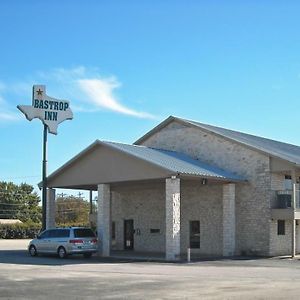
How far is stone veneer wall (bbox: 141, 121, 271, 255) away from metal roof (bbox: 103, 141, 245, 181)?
68 cm

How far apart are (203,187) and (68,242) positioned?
30.9 feet

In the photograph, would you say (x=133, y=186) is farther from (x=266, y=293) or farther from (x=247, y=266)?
(x=266, y=293)

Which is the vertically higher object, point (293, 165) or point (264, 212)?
point (293, 165)

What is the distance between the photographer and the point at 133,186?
37875mm

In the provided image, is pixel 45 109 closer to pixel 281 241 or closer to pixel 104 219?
pixel 104 219

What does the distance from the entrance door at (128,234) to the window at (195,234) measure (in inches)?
203

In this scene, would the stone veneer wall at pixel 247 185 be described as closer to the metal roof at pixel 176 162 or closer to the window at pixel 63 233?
the metal roof at pixel 176 162

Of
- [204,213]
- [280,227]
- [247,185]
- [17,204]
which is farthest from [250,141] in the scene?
[17,204]

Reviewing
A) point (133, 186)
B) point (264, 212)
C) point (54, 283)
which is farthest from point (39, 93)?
point (54, 283)

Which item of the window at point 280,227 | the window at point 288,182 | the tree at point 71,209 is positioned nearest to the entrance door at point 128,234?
the window at point 280,227

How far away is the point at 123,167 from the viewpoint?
3153 centimetres

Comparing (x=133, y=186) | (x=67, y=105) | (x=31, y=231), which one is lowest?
(x=31, y=231)

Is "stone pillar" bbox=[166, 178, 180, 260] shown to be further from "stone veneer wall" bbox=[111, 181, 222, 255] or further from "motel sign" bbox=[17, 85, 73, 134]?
"motel sign" bbox=[17, 85, 73, 134]

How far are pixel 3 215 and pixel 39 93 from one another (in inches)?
3081
